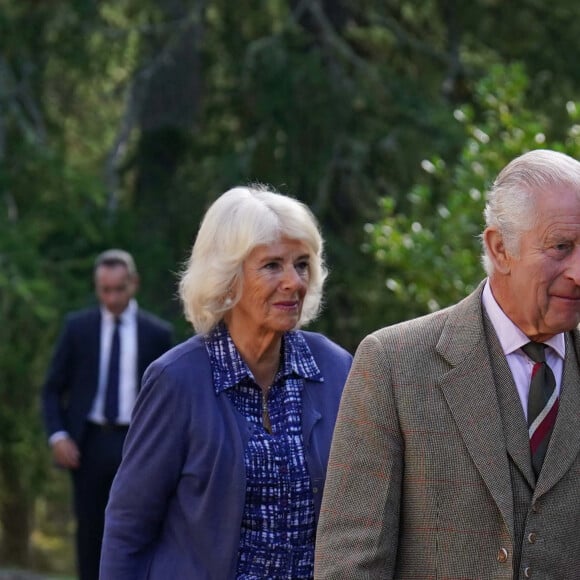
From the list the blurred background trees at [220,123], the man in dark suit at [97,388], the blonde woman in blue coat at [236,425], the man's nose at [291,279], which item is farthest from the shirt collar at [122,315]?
the man's nose at [291,279]

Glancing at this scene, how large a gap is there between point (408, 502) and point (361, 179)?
989 cm

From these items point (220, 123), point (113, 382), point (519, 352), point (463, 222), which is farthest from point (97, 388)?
point (220, 123)

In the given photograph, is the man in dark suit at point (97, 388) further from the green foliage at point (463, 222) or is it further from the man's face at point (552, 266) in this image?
the man's face at point (552, 266)

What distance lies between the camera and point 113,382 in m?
8.23

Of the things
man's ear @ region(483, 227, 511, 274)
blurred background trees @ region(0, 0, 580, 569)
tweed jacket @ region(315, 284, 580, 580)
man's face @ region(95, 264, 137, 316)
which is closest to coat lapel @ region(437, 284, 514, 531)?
tweed jacket @ region(315, 284, 580, 580)

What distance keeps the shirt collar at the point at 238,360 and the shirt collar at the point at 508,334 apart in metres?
1.16

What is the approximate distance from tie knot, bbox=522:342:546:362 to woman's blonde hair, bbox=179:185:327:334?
1.34 metres

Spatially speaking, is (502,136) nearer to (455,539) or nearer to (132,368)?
(132,368)

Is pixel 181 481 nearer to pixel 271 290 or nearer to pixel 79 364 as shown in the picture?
pixel 271 290

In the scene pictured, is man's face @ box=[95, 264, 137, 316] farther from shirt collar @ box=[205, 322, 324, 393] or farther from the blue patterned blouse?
the blue patterned blouse

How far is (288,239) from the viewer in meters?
4.40

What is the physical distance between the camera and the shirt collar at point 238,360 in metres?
4.23

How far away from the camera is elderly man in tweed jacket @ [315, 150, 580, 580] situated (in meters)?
3.05

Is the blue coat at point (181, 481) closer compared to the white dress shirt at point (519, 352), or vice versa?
the white dress shirt at point (519, 352)
